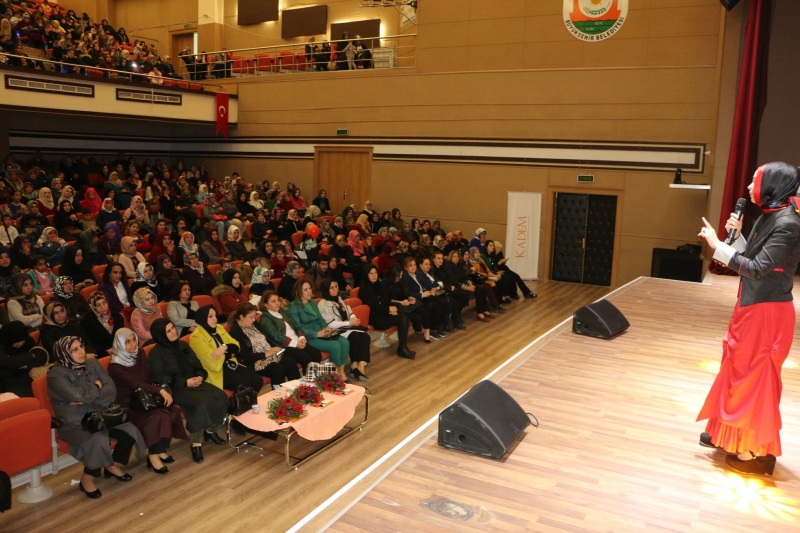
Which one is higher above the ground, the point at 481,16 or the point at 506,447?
the point at 481,16

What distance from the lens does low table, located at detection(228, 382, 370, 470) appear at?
15.9ft

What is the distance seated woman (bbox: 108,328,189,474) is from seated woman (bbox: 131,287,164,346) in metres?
0.76

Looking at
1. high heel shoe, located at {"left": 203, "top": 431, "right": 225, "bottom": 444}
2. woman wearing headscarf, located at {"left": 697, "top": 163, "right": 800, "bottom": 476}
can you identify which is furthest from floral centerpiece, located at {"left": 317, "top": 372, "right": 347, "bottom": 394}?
woman wearing headscarf, located at {"left": 697, "top": 163, "right": 800, "bottom": 476}

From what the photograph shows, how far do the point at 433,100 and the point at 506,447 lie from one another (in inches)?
417

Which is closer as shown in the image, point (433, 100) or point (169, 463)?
point (169, 463)

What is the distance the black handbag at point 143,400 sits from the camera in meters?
4.62

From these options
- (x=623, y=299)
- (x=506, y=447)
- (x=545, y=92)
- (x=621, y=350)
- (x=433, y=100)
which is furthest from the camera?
(x=433, y=100)

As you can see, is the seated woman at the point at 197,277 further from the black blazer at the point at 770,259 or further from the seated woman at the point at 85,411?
the black blazer at the point at 770,259

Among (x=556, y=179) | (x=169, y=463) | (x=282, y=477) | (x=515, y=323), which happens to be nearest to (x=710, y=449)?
(x=282, y=477)

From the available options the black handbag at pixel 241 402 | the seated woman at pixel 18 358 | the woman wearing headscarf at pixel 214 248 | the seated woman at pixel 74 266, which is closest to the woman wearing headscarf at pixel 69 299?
the seated woman at pixel 18 358

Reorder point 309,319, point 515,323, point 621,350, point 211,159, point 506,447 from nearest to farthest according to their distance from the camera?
1. point 506,447
2. point 621,350
3. point 309,319
4. point 515,323
5. point 211,159

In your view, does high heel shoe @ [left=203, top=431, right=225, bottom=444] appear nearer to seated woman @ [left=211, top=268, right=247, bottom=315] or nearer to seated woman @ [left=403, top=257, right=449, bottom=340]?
seated woman @ [left=211, top=268, right=247, bottom=315]

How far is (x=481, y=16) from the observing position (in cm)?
1260

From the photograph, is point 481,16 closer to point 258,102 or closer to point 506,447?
point 258,102
